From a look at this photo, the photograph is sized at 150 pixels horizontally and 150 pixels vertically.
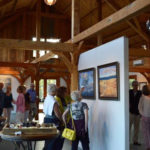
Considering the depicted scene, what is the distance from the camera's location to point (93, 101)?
554cm

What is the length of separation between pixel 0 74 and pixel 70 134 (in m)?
11.8

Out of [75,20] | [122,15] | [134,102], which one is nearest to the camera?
[122,15]

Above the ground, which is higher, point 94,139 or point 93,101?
point 93,101

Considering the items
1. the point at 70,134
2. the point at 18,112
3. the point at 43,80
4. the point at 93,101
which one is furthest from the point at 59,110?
the point at 43,80

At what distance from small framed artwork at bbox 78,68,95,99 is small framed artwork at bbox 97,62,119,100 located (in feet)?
1.04

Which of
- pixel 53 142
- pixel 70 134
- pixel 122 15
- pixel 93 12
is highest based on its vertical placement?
pixel 93 12

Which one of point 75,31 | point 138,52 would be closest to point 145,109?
point 138,52

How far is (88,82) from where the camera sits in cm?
580

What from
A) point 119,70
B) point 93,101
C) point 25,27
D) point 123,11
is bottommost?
point 93,101

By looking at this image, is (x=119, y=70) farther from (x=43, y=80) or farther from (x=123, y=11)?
(x=43, y=80)

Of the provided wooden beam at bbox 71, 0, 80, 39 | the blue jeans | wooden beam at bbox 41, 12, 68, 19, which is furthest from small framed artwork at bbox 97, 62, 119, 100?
wooden beam at bbox 41, 12, 68, 19

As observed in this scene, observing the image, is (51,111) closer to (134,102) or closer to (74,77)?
(74,77)

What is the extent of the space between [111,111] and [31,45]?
2632 millimetres

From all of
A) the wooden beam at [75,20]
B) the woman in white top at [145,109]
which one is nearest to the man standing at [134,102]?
the woman in white top at [145,109]
